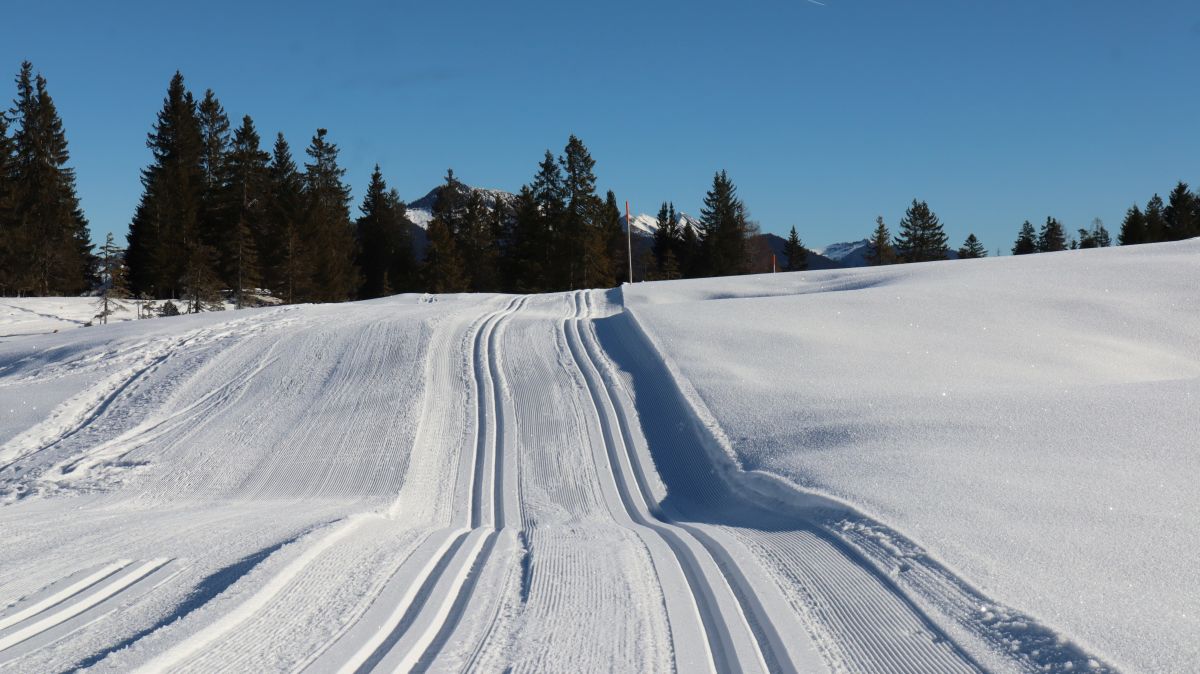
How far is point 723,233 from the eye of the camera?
198 feet

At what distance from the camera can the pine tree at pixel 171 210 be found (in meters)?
42.0

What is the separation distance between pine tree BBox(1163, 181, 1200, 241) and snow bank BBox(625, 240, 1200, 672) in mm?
48871

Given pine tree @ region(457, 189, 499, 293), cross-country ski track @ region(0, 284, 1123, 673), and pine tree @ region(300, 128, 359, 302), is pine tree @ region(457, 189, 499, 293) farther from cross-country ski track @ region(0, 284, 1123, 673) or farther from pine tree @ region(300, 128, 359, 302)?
cross-country ski track @ region(0, 284, 1123, 673)

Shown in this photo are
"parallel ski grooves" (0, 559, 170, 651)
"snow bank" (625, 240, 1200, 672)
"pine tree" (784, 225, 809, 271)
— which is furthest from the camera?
"pine tree" (784, 225, 809, 271)

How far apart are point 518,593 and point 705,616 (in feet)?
4.32

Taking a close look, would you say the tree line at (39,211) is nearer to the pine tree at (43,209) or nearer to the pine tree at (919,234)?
the pine tree at (43,209)

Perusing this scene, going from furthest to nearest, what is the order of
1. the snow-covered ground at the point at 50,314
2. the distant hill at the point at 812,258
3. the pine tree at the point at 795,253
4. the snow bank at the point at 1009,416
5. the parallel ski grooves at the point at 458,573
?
the distant hill at the point at 812,258 → the pine tree at the point at 795,253 → the snow-covered ground at the point at 50,314 → the snow bank at the point at 1009,416 → the parallel ski grooves at the point at 458,573

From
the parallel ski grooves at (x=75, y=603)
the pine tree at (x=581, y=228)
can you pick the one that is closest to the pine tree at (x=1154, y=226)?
the pine tree at (x=581, y=228)

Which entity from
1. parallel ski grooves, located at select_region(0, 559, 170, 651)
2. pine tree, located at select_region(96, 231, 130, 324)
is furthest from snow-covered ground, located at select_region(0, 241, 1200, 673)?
pine tree, located at select_region(96, 231, 130, 324)

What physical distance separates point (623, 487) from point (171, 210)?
4224 cm

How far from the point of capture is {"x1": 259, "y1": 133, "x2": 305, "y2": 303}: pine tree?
4272 centimetres

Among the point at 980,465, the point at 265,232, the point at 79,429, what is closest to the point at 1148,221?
the point at 265,232

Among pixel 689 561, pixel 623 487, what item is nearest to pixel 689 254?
pixel 623 487

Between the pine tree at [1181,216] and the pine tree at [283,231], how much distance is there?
60440 millimetres
